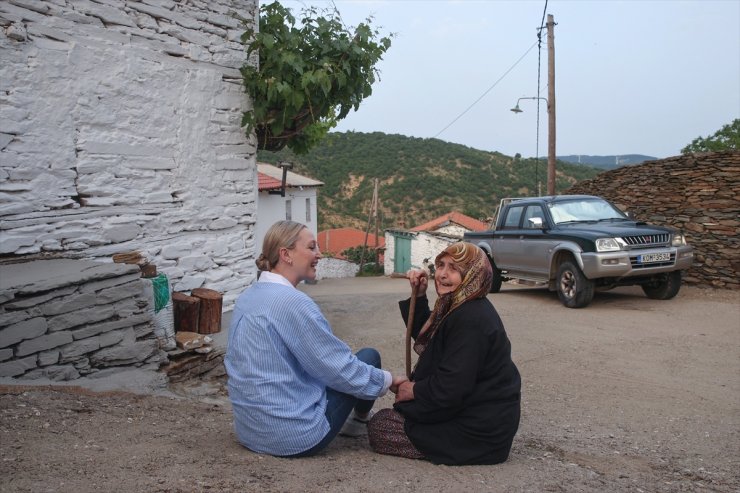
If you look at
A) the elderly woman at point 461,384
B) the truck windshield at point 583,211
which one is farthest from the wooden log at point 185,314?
the truck windshield at point 583,211

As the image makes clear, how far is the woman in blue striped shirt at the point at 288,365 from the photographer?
346 centimetres

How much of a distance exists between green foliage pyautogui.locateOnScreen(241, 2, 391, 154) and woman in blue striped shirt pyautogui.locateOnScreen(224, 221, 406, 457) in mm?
4814

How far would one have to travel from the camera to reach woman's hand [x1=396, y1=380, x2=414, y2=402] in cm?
370

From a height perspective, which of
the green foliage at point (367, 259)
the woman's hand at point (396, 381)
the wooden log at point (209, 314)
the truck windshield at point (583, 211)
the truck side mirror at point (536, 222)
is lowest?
the green foliage at point (367, 259)

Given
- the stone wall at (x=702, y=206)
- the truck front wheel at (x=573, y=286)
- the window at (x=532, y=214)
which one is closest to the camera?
the truck front wheel at (x=573, y=286)

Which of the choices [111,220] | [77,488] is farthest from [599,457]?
[111,220]

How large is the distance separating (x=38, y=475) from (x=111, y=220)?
413 centimetres

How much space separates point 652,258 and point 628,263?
50cm

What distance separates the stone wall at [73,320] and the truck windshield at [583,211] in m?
7.67

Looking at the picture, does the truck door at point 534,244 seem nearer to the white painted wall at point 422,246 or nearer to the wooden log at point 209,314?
the wooden log at point 209,314

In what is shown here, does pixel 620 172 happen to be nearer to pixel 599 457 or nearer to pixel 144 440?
pixel 599 457

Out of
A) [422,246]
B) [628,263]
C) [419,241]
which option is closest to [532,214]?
[628,263]

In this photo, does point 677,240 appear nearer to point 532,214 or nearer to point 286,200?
point 532,214

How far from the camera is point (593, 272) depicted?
1034 cm
